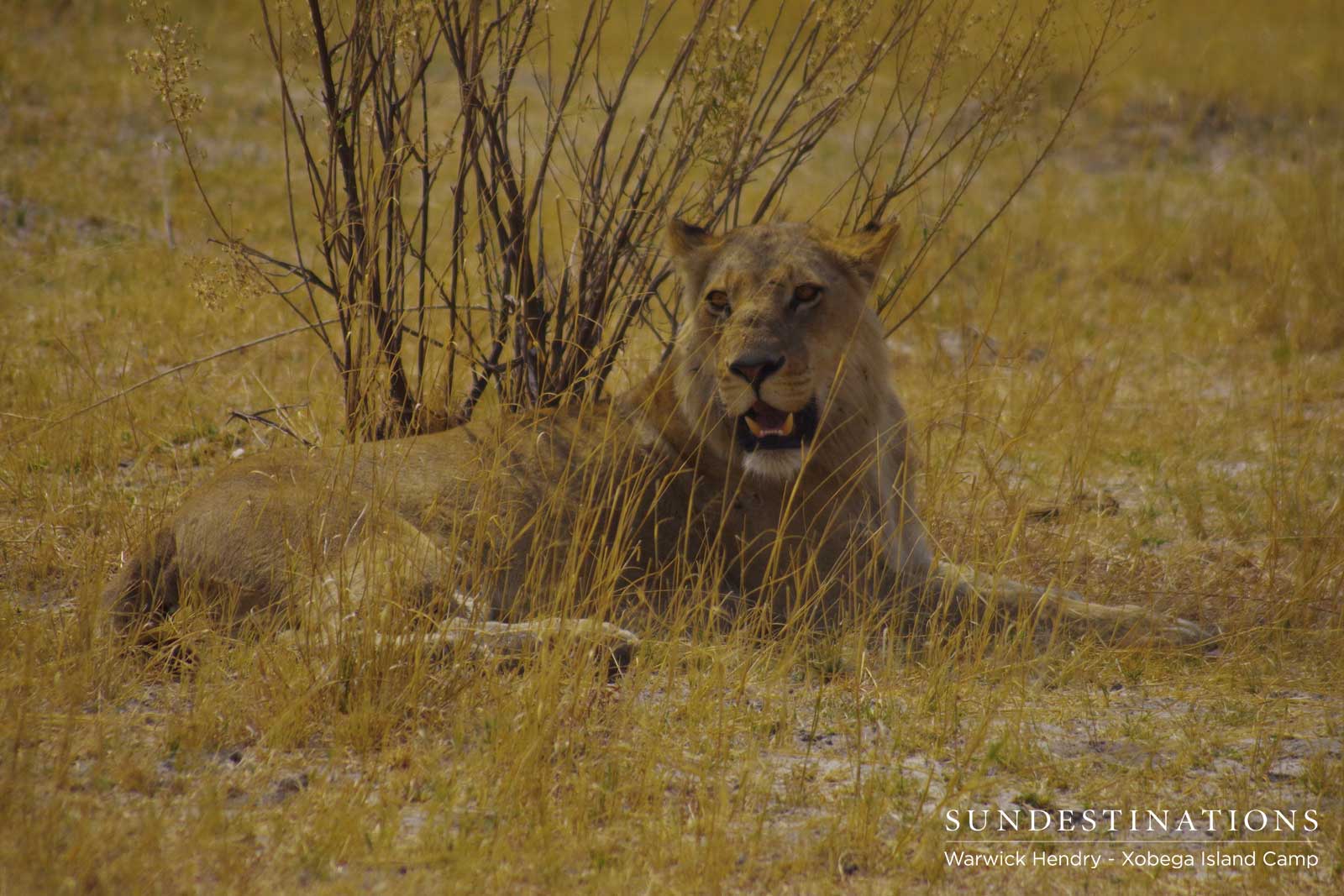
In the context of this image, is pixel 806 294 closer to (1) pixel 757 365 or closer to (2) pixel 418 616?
(1) pixel 757 365

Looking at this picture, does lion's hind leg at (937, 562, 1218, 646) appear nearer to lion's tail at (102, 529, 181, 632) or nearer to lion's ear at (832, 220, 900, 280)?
lion's ear at (832, 220, 900, 280)

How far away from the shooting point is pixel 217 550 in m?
4.24

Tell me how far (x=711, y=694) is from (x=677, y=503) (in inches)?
42.5

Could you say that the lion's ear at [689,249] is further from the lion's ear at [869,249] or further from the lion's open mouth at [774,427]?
the lion's open mouth at [774,427]

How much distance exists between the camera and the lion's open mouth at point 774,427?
14.9 feet

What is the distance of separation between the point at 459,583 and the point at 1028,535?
2566 millimetres

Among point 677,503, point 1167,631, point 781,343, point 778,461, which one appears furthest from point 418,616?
point 1167,631

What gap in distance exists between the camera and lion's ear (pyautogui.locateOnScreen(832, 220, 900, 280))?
4789 millimetres

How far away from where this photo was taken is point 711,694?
395 cm

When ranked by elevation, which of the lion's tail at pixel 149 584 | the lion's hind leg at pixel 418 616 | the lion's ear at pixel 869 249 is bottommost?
the lion's tail at pixel 149 584

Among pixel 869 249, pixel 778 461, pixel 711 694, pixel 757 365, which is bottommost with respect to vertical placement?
pixel 711 694

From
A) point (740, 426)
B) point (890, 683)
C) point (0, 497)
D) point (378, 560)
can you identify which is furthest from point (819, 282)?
point (0, 497)

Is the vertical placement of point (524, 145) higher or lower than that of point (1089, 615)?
higher

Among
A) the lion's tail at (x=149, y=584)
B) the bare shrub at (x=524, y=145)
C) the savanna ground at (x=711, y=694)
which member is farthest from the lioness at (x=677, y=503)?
the bare shrub at (x=524, y=145)
